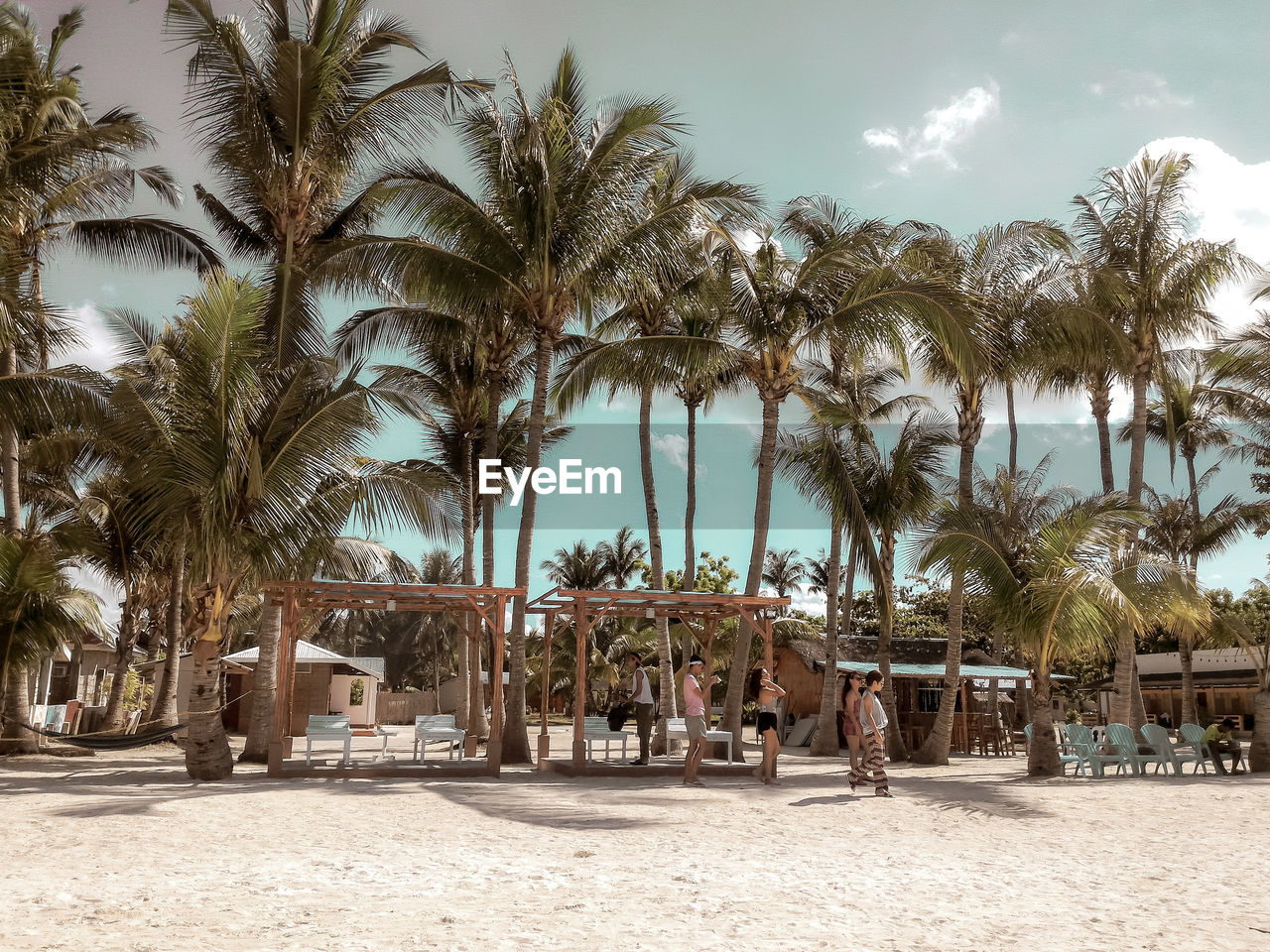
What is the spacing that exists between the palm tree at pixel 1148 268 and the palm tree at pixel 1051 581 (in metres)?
2.77

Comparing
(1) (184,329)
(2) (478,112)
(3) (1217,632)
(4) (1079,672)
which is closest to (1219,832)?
(3) (1217,632)

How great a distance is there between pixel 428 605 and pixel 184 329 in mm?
5991

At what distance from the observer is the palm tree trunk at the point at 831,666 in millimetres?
20781

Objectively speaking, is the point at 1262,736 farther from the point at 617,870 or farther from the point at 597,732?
the point at 617,870

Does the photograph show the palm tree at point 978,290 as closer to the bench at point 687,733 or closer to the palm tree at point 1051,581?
the palm tree at point 1051,581

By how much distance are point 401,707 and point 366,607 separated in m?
32.7

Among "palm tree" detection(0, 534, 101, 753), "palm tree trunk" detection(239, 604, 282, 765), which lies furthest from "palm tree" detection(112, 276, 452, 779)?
"palm tree" detection(0, 534, 101, 753)

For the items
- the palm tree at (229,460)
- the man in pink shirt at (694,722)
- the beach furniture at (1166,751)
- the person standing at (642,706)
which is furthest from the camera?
the beach furniture at (1166,751)

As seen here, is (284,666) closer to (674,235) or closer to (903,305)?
(674,235)

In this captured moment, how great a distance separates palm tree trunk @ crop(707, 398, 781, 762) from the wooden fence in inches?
1208

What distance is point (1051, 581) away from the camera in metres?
14.8

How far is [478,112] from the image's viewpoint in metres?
15.6

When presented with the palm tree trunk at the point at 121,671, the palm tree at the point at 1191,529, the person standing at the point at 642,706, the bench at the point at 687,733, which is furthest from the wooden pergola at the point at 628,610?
the palm tree at the point at 1191,529

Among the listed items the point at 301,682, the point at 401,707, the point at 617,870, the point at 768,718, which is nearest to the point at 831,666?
the point at 768,718
